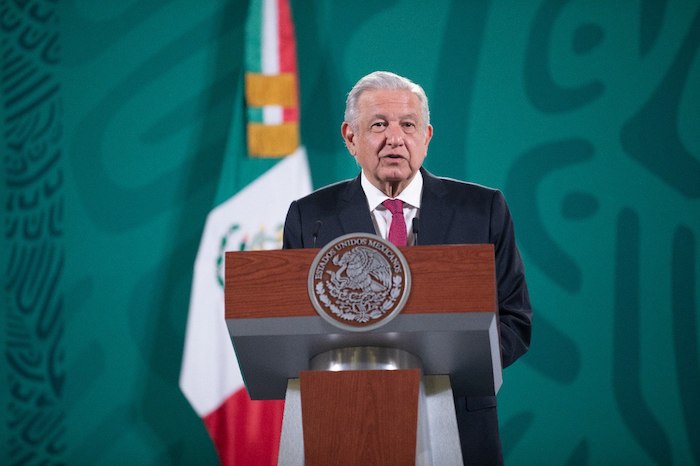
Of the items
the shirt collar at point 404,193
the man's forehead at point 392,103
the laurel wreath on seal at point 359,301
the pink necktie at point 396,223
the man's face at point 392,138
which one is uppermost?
the man's forehead at point 392,103

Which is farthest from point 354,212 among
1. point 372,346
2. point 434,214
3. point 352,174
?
point 352,174

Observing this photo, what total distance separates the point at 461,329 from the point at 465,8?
3033 mm

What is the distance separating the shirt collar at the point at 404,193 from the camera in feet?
7.25

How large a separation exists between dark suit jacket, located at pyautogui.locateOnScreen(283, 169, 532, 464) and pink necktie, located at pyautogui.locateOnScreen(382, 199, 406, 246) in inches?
1.8

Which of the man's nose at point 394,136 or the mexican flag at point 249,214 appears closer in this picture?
the man's nose at point 394,136

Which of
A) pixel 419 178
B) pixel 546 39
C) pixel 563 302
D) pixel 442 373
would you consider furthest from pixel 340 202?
pixel 546 39

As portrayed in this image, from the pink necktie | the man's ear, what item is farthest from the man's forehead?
the pink necktie

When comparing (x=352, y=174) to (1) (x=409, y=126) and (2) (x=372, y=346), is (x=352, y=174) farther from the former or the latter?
(2) (x=372, y=346)

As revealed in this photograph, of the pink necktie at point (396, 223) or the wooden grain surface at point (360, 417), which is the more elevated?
the pink necktie at point (396, 223)

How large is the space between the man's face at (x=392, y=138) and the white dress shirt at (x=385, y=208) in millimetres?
28

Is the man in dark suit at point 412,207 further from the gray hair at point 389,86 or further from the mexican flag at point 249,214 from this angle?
the mexican flag at point 249,214

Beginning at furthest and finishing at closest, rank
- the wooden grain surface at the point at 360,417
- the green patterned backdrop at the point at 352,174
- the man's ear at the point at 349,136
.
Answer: the green patterned backdrop at the point at 352,174 → the man's ear at the point at 349,136 → the wooden grain surface at the point at 360,417

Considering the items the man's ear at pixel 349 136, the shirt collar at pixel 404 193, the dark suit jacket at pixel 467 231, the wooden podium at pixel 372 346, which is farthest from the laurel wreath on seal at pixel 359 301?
the man's ear at pixel 349 136

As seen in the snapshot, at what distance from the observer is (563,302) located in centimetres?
399
